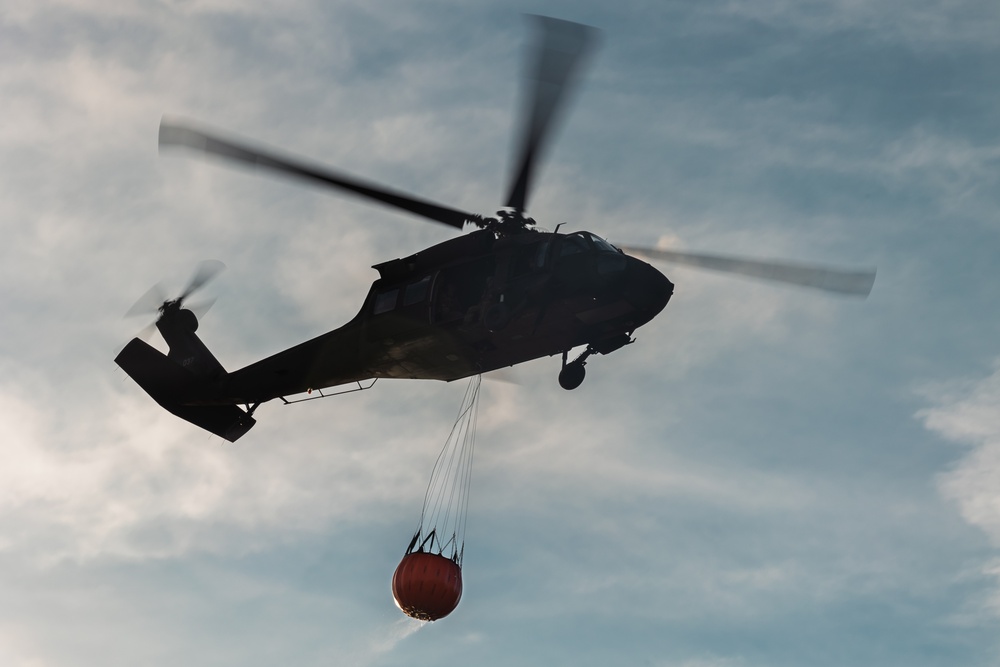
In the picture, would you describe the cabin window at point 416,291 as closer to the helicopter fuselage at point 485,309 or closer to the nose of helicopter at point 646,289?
the helicopter fuselage at point 485,309

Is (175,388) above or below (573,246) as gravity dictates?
above

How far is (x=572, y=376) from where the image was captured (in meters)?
22.9

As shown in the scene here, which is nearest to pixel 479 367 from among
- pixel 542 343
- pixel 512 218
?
pixel 542 343

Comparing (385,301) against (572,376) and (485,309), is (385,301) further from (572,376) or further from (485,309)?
(572,376)

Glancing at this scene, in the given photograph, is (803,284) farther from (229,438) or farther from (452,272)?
(229,438)

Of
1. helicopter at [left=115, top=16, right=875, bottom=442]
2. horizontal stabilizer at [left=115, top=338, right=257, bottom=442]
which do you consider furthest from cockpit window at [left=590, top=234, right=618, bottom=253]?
horizontal stabilizer at [left=115, top=338, right=257, bottom=442]

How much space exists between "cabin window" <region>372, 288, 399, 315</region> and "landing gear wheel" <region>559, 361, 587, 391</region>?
4.37 metres

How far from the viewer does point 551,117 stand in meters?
20.8

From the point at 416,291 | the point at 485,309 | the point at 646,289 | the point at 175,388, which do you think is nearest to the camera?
the point at 646,289

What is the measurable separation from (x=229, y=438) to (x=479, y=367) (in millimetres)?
8833

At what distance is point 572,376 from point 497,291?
2.44 metres

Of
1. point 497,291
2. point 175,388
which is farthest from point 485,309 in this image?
point 175,388

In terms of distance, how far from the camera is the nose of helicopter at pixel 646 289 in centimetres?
2172

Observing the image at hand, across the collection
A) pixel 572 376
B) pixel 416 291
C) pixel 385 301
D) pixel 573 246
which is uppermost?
pixel 385 301
